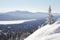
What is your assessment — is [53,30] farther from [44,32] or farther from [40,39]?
[40,39]

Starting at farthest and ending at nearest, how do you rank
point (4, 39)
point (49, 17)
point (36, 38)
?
point (4, 39) < point (49, 17) < point (36, 38)

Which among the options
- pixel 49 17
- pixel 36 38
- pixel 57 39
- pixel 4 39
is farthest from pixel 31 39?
pixel 4 39

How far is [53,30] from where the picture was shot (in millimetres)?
2984

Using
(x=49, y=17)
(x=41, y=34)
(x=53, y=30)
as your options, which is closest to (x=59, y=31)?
(x=53, y=30)

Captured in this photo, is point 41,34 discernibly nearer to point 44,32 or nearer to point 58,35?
point 44,32

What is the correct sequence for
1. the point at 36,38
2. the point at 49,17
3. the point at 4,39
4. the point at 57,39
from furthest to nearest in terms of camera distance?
the point at 4,39
the point at 49,17
the point at 36,38
the point at 57,39

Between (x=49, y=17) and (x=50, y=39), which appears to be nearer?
(x=50, y=39)

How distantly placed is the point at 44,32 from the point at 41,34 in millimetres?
70

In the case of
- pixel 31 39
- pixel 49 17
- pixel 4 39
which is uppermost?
pixel 31 39

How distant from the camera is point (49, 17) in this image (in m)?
28.8

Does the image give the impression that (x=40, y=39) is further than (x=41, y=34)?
No

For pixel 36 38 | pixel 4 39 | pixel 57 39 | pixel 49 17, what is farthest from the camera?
pixel 4 39

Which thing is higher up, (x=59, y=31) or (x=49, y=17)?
(x=59, y=31)

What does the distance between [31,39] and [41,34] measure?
7.9 inches
